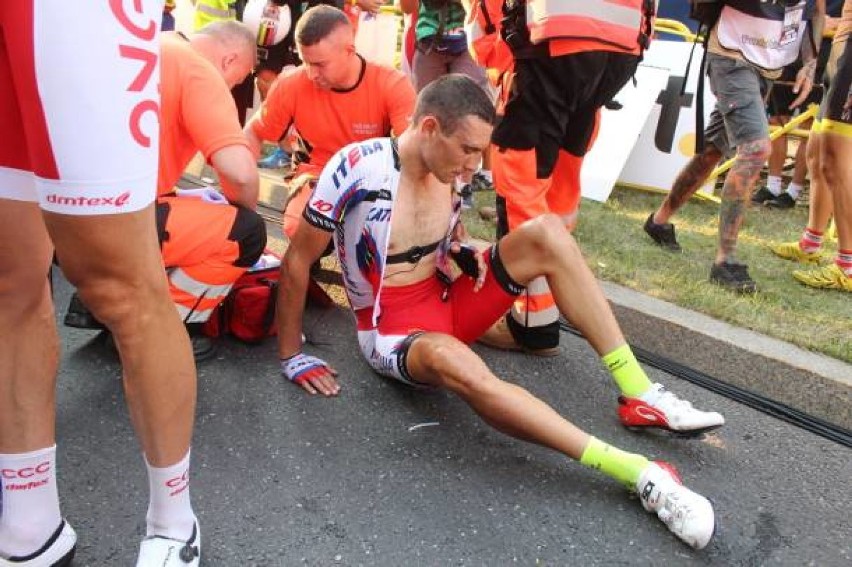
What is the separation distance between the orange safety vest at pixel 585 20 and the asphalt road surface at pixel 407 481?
1370mm

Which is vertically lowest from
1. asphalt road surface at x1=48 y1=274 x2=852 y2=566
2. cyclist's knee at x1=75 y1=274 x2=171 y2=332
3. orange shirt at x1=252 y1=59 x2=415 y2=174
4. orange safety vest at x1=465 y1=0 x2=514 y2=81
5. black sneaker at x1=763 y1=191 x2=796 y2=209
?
black sneaker at x1=763 y1=191 x2=796 y2=209

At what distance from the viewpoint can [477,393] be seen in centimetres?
210

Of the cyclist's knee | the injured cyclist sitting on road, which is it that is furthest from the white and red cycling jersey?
the injured cyclist sitting on road

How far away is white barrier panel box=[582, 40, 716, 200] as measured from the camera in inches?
239

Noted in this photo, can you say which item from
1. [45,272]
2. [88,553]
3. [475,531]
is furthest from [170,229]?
[475,531]

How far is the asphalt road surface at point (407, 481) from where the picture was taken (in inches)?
72.4

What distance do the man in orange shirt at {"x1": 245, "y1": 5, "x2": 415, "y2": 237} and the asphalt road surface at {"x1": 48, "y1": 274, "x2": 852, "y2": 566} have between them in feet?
4.17

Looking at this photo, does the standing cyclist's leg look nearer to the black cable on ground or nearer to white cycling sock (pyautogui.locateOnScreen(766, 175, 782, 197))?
the black cable on ground

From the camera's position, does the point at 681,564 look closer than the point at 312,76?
Yes

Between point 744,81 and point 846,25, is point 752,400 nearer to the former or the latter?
point 744,81

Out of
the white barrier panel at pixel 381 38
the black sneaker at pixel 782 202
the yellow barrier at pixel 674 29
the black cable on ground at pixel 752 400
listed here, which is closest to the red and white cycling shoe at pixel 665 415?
the black cable on ground at pixel 752 400

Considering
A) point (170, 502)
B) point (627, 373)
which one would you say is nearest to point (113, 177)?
point (170, 502)

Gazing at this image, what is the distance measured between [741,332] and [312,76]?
7.50 ft

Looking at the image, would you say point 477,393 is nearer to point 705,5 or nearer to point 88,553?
point 88,553
